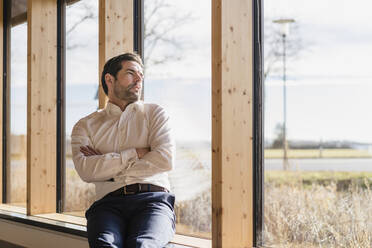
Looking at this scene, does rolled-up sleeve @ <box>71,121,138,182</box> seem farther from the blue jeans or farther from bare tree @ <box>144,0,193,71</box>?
bare tree @ <box>144,0,193,71</box>

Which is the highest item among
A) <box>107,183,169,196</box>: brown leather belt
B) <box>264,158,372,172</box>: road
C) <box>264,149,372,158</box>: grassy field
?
<box>264,149,372,158</box>: grassy field

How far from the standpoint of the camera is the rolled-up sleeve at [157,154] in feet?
10.2

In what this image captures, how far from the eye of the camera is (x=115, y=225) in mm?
2971

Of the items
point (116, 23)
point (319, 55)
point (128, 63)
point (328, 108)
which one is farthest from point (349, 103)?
point (116, 23)

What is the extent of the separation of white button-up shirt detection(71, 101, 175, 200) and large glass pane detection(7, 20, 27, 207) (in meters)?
2.87

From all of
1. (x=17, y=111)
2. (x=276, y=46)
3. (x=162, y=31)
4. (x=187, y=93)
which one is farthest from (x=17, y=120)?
(x=276, y=46)

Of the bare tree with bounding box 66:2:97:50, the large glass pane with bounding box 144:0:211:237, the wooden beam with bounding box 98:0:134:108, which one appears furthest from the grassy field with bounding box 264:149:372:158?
the bare tree with bounding box 66:2:97:50

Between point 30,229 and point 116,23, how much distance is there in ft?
6.50

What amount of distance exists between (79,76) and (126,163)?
2.14 m

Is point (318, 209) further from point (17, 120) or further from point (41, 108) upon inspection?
point (17, 120)

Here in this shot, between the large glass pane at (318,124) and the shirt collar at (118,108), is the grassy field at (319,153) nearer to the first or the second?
the large glass pane at (318,124)

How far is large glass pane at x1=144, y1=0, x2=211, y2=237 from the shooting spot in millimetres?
3719

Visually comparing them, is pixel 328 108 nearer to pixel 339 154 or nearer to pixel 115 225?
pixel 339 154

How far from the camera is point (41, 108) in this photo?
5.20m
